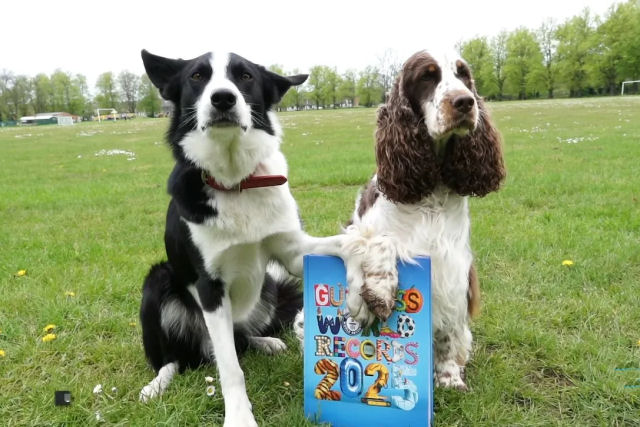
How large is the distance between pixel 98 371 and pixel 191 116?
1.73m

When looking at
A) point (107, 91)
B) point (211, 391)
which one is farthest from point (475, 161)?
point (107, 91)

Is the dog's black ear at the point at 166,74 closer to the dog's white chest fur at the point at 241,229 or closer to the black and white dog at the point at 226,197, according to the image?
the black and white dog at the point at 226,197

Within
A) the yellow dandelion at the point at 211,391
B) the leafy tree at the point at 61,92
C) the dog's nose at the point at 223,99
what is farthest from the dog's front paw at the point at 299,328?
the leafy tree at the point at 61,92

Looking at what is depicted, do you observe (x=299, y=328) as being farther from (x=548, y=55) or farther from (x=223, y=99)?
(x=548, y=55)

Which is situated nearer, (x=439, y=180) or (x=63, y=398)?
(x=63, y=398)

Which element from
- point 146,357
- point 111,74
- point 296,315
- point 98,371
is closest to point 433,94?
point 296,315

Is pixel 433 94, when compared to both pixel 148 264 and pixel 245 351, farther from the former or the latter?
pixel 148 264

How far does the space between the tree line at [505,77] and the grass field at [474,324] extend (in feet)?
152

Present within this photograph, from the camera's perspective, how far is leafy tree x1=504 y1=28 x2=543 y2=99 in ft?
213

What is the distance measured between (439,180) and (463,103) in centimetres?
53

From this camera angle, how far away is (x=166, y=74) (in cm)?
287

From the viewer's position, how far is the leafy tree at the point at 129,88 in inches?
3209

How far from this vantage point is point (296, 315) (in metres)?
3.74

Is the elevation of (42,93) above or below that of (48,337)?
above
